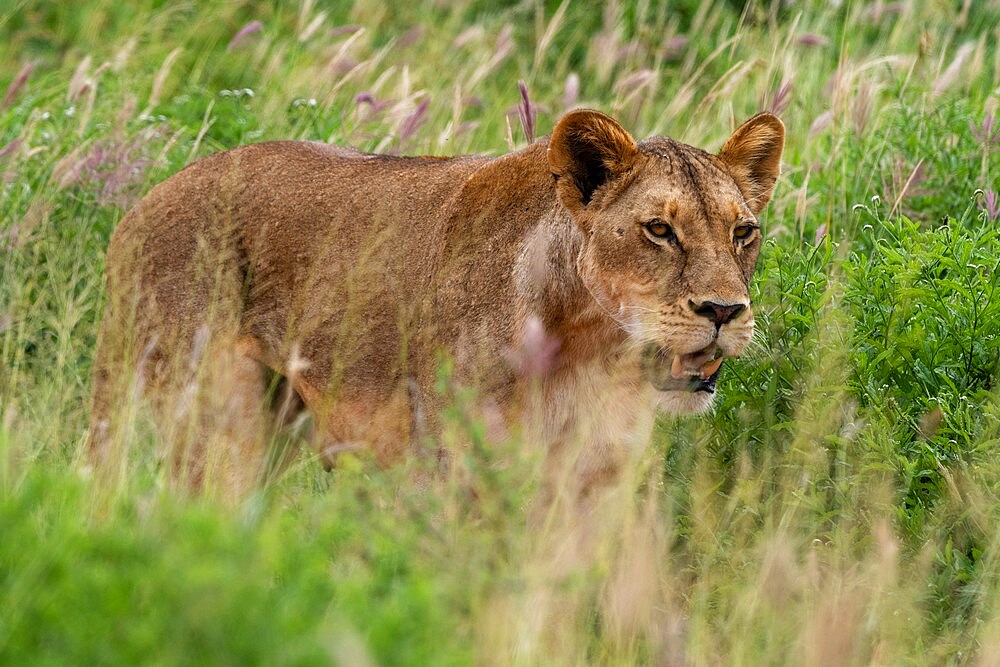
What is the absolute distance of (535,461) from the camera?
142 inches

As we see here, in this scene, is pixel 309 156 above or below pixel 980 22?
above

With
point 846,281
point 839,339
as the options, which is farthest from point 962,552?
point 846,281

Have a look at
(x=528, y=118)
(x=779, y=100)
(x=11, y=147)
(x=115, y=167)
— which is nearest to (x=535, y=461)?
(x=528, y=118)

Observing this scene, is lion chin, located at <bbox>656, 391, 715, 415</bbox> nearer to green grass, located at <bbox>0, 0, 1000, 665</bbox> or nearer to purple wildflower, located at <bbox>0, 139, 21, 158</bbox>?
green grass, located at <bbox>0, 0, 1000, 665</bbox>

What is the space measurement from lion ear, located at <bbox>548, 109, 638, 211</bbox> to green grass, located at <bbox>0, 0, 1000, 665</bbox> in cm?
76

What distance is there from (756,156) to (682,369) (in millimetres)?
856

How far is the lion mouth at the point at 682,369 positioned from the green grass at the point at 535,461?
0.29 metres

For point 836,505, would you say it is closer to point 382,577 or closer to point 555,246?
point 555,246

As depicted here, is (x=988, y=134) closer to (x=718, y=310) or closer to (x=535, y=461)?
(x=718, y=310)

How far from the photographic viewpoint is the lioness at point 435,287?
14.3ft

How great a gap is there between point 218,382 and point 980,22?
7232 mm

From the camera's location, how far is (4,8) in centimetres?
956

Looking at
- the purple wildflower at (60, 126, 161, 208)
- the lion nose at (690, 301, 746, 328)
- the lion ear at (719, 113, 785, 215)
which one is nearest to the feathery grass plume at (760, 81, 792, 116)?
the lion ear at (719, 113, 785, 215)

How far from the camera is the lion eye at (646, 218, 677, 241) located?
4.34 m
